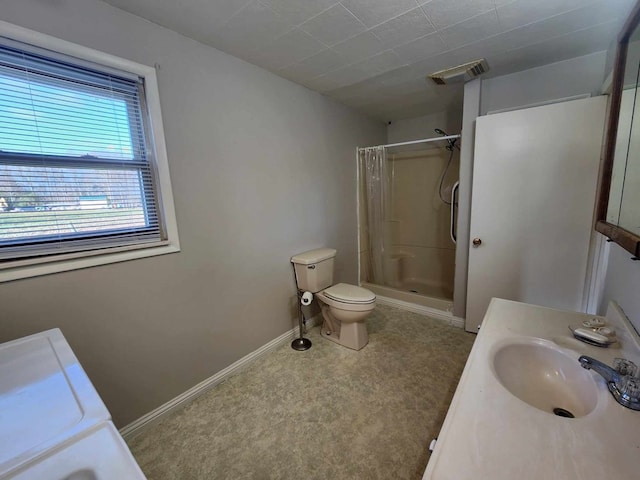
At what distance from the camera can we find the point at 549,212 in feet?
6.43

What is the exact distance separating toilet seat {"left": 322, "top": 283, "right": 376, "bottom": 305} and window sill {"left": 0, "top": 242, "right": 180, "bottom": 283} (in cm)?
127

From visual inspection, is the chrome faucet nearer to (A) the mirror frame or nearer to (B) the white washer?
(A) the mirror frame

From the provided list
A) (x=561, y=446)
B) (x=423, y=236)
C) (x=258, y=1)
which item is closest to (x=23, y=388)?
(x=561, y=446)

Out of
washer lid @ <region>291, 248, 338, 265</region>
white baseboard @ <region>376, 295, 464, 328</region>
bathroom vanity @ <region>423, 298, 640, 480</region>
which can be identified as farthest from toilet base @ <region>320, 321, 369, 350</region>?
bathroom vanity @ <region>423, 298, 640, 480</region>

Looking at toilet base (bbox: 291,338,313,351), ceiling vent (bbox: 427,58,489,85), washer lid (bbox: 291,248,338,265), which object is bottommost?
toilet base (bbox: 291,338,313,351)

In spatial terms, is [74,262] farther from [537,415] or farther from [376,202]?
[376,202]

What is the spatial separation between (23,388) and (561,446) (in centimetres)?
139

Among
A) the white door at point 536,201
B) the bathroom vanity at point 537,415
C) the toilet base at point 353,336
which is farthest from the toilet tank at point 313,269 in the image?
the bathroom vanity at point 537,415

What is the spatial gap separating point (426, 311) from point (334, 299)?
1.19 m

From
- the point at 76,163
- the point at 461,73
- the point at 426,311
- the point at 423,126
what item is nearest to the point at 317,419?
the point at 426,311

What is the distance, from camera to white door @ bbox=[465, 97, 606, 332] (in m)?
1.82

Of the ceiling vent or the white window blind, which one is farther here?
the ceiling vent

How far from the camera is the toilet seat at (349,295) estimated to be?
7.08ft

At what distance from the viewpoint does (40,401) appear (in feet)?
2.22
